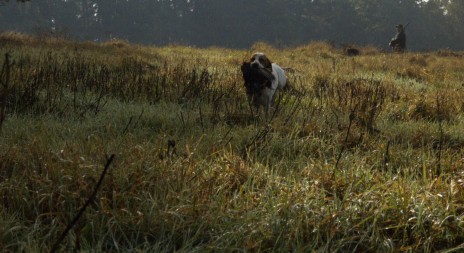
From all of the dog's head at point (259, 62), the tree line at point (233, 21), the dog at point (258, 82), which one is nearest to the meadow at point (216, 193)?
the dog at point (258, 82)

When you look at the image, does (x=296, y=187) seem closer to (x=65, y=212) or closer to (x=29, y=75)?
(x=65, y=212)

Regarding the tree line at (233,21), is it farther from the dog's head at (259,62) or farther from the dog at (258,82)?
the dog at (258,82)

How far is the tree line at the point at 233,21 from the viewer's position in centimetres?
4997

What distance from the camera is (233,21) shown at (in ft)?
169

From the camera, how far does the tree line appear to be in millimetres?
49969

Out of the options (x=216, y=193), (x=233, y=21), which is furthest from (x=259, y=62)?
(x=233, y=21)

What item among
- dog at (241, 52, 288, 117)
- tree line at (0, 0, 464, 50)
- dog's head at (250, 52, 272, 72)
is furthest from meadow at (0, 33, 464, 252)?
tree line at (0, 0, 464, 50)

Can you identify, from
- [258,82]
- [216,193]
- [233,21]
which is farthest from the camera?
[233,21]

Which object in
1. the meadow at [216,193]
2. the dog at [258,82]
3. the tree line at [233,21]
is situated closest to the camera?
the meadow at [216,193]

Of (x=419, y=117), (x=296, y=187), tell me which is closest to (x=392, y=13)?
(x=419, y=117)

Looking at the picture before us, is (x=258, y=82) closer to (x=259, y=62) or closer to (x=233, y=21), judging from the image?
(x=259, y=62)

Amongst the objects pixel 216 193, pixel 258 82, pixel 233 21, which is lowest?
pixel 216 193

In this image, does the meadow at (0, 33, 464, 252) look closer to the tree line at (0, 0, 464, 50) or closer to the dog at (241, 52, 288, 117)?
the dog at (241, 52, 288, 117)

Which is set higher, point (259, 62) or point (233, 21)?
point (233, 21)
